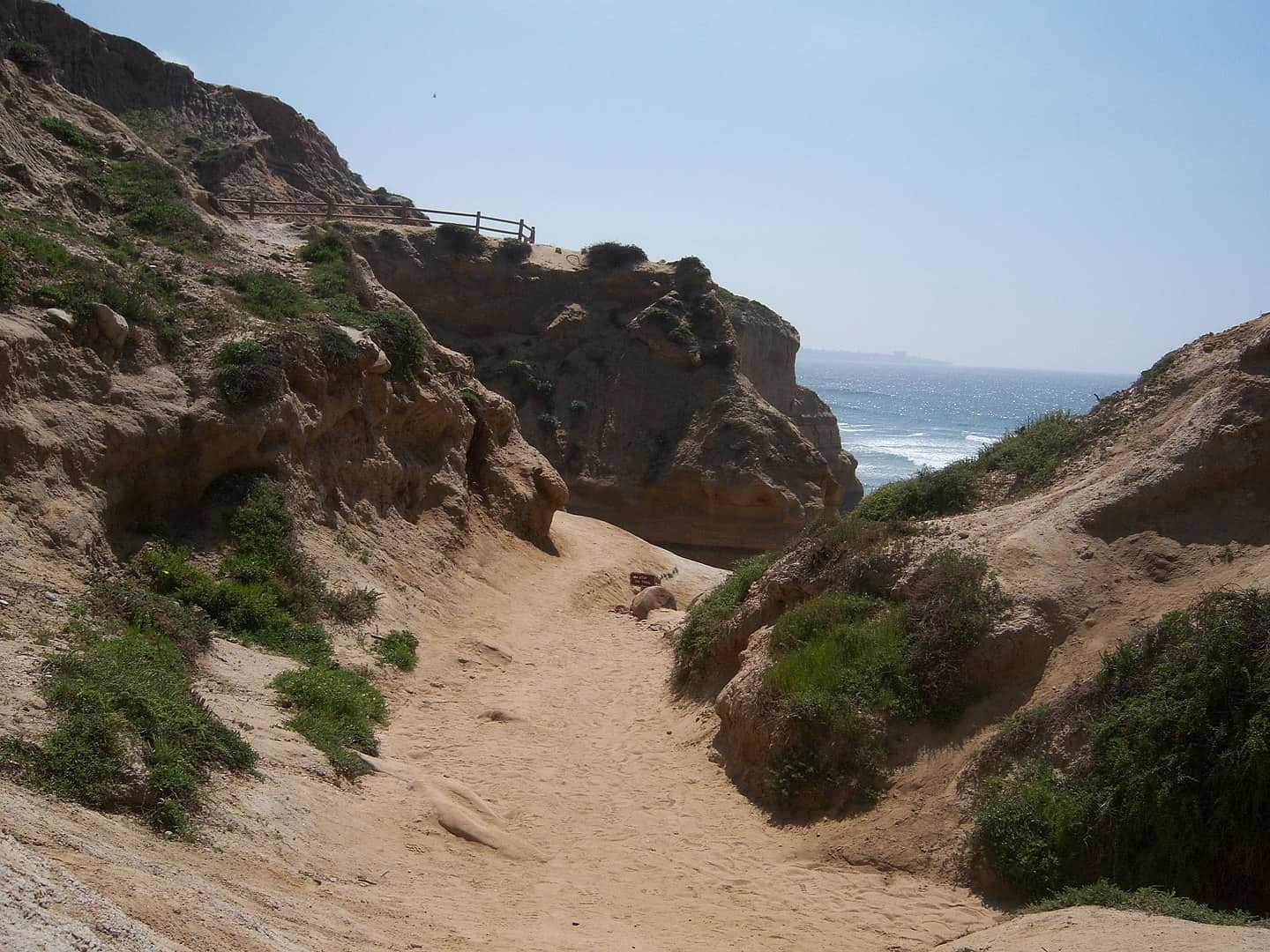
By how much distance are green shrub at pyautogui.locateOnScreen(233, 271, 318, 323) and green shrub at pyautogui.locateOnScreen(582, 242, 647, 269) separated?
2026 centimetres

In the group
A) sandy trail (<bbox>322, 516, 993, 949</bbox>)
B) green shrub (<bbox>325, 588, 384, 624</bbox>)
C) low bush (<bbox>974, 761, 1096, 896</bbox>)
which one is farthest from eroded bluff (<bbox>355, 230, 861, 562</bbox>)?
low bush (<bbox>974, 761, 1096, 896</bbox>)

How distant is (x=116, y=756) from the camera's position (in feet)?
21.4

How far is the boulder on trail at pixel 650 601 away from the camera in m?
19.4

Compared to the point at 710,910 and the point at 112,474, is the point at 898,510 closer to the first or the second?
the point at 710,910

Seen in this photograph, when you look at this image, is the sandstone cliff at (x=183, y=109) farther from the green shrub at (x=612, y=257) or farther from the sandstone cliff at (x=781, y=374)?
the sandstone cliff at (x=781, y=374)

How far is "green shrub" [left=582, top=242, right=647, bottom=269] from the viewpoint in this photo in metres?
37.4

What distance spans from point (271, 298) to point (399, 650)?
708 cm

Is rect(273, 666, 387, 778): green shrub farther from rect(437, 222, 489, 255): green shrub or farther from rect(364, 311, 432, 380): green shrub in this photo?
rect(437, 222, 489, 255): green shrub

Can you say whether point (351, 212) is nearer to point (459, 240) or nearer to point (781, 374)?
point (459, 240)

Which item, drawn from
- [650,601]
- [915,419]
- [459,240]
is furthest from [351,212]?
[915,419]

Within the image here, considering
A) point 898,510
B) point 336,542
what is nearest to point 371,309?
point 336,542

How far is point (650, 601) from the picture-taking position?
64.1 ft

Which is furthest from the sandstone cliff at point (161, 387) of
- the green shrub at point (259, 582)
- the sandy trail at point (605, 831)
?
the sandy trail at point (605, 831)

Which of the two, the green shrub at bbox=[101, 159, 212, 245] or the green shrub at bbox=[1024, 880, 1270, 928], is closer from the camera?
the green shrub at bbox=[1024, 880, 1270, 928]
